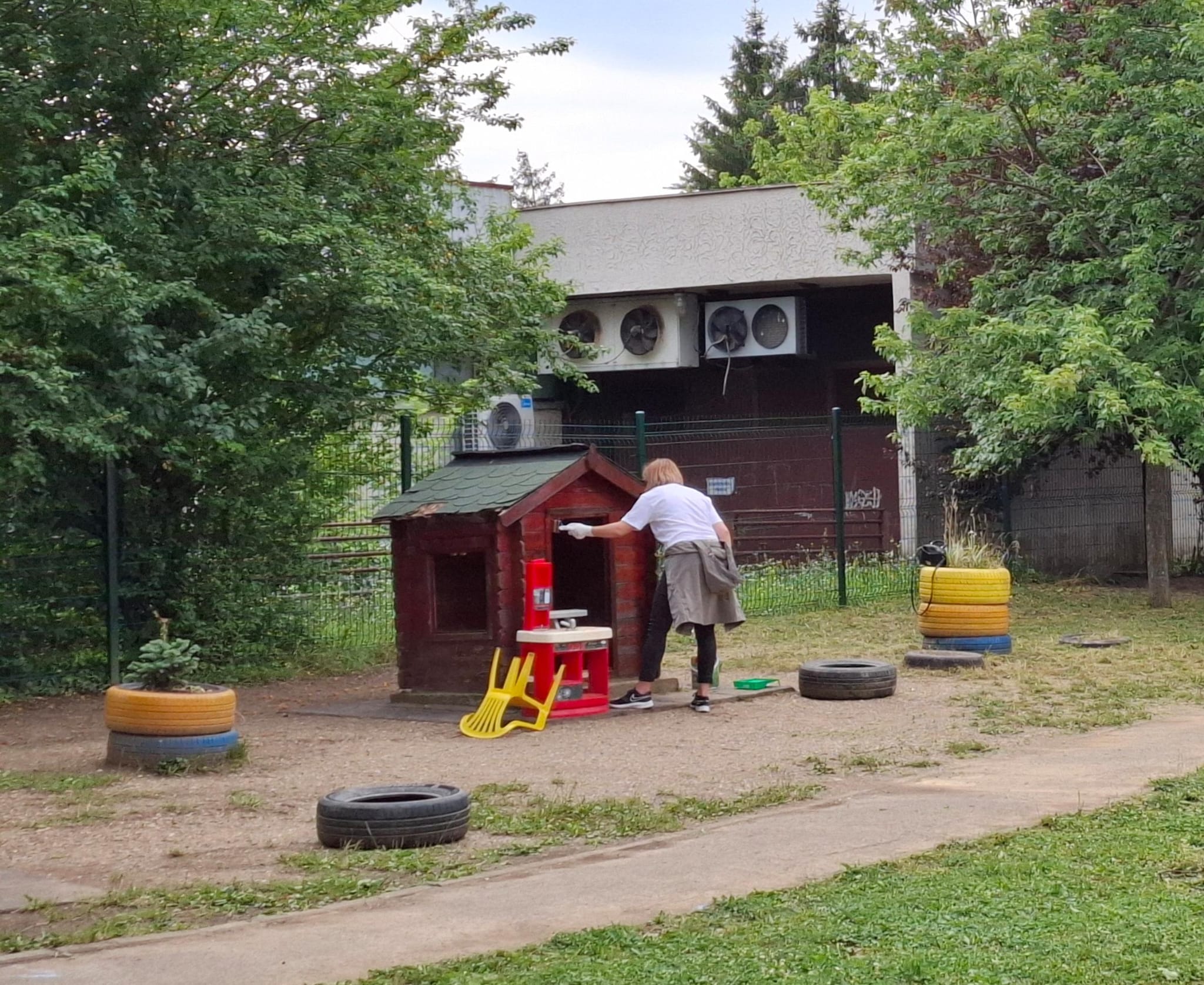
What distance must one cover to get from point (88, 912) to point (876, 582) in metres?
15.3

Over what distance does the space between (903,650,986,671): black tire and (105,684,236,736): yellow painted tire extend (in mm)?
6314

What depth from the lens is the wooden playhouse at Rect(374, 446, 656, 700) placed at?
10953mm

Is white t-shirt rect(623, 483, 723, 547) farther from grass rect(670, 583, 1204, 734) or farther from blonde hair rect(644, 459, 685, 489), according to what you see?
grass rect(670, 583, 1204, 734)

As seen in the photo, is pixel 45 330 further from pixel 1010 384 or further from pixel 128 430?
pixel 1010 384

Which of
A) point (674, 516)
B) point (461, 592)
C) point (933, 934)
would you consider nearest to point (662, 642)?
point (674, 516)

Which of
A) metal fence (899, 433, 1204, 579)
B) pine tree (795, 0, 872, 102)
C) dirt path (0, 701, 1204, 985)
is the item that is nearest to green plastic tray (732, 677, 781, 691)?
dirt path (0, 701, 1204, 985)

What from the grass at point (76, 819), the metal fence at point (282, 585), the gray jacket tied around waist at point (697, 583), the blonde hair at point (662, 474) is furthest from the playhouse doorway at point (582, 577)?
the grass at point (76, 819)

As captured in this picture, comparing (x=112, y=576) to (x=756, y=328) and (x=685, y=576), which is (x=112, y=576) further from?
(x=756, y=328)

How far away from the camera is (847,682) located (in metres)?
11.7

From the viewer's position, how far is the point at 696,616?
1092 centimetres

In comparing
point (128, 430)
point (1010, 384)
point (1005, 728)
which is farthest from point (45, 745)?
point (1010, 384)

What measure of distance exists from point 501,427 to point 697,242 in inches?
202

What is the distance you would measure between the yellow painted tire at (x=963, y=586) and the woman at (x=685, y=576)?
335 cm

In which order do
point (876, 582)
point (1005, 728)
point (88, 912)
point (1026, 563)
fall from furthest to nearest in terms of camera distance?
point (1026, 563) < point (876, 582) < point (1005, 728) < point (88, 912)
